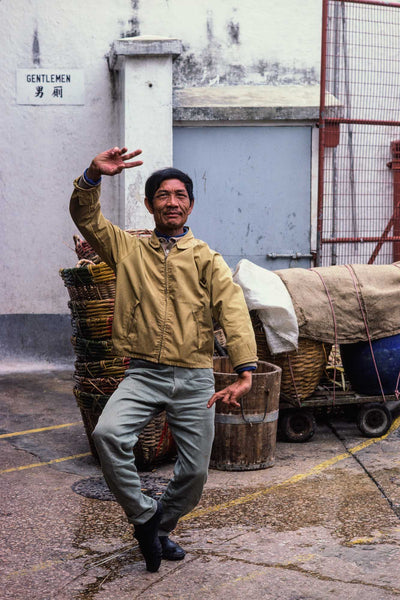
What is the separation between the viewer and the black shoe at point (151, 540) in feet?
12.6

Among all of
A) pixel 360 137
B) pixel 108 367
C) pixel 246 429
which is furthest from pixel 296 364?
pixel 360 137

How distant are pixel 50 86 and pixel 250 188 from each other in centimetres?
275

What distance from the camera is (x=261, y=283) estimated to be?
20.9 ft

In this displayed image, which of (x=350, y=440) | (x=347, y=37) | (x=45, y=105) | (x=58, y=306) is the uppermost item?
(x=347, y=37)

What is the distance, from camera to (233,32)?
10094mm

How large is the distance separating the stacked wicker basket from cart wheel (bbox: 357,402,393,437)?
1.79 metres

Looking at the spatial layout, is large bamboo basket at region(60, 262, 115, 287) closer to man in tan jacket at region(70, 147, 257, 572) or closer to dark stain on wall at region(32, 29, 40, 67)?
man in tan jacket at region(70, 147, 257, 572)

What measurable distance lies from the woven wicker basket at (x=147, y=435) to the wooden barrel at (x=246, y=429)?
38 centimetres

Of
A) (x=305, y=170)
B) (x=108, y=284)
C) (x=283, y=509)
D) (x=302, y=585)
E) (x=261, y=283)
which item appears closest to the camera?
(x=302, y=585)

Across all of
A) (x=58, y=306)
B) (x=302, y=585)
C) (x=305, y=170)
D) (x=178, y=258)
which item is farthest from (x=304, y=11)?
(x=302, y=585)

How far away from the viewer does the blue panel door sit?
9.66 meters

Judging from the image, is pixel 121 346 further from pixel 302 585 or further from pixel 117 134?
pixel 117 134

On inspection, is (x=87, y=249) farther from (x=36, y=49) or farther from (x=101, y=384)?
(x=36, y=49)

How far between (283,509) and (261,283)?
199 centimetres
